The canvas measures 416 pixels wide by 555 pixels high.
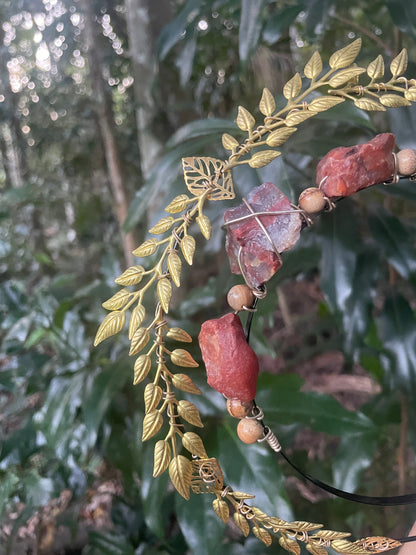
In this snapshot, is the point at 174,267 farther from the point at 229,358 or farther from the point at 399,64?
the point at 399,64

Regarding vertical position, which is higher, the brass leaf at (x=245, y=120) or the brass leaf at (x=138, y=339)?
the brass leaf at (x=245, y=120)

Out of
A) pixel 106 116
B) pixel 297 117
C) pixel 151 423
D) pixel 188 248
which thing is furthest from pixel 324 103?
pixel 106 116

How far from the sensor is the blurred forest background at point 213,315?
43 centimetres

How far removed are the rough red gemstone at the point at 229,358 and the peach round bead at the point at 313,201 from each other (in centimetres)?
9

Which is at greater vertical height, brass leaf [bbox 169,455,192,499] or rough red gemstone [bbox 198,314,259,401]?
rough red gemstone [bbox 198,314,259,401]

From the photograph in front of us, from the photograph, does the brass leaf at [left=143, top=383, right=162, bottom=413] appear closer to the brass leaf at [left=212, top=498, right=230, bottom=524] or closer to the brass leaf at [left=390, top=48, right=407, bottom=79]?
the brass leaf at [left=212, top=498, right=230, bottom=524]

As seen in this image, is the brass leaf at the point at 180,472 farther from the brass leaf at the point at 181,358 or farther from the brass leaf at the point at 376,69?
the brass leaf at the point at 376,69

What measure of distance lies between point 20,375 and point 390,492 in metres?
0.55

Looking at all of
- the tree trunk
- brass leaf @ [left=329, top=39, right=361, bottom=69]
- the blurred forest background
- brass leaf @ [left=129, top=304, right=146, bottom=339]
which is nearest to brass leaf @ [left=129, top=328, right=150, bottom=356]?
brass leaf @ [left=129, top=304, right=146, bottom=339]

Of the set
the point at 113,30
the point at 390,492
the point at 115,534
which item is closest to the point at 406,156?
the point at 390,492

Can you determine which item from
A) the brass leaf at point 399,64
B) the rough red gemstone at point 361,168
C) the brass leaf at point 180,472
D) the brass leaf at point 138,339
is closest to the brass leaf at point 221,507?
the brass leaf at point 180,472

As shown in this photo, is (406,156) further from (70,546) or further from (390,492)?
(70,546)

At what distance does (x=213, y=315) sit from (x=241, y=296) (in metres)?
0.17

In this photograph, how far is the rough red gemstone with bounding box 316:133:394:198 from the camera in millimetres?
275
